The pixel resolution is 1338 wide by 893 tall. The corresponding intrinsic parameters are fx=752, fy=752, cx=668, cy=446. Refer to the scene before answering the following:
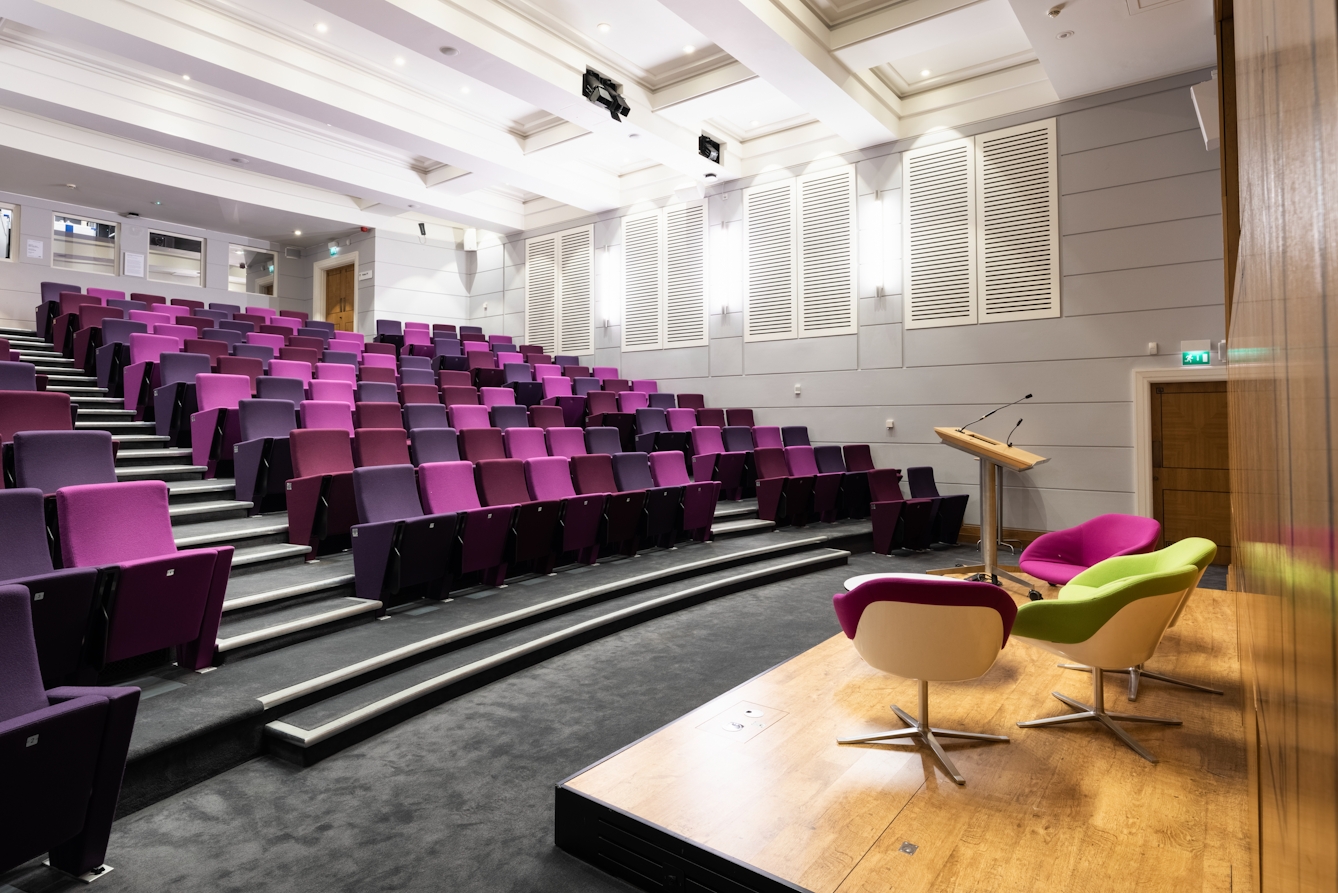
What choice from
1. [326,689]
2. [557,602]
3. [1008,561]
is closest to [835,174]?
[1008,561]

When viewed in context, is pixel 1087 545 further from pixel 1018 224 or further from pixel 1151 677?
pixel 1018 224

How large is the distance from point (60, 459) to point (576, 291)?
3.68 meters

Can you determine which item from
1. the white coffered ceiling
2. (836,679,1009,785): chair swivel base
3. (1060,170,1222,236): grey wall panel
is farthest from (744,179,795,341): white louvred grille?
(836,679,1009,785): chair swivel base

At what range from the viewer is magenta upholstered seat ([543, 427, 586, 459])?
2668mm

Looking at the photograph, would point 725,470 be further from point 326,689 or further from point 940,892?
point 940,892

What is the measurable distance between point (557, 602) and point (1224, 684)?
1.38 metres

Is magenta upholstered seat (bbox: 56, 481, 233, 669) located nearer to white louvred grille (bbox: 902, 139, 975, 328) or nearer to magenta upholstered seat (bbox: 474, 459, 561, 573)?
magenta upholstered seat (bbox: 474, 459, 561, 573)

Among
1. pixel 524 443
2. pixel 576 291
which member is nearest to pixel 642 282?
pixel 576 291

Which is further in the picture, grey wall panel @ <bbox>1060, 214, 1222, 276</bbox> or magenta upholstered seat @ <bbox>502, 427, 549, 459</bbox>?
grey wall panel @ <bbox>1060, 214, 1222, 276</bbox>

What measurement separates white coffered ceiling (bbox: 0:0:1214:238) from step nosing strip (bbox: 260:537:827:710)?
6.23 ft

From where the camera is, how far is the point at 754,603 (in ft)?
7.03

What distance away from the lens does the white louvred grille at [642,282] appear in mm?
4504

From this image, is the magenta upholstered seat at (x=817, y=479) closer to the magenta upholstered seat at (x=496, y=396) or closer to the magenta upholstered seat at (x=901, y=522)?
the magenta upholstered seat at (x=901, y=522)

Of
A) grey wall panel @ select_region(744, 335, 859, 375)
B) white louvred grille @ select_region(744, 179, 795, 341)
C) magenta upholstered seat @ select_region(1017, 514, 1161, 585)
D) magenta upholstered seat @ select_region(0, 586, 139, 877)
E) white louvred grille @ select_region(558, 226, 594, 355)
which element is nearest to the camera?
magenta upholstered seat @ select_region(0, 586, 139, 877)
